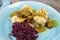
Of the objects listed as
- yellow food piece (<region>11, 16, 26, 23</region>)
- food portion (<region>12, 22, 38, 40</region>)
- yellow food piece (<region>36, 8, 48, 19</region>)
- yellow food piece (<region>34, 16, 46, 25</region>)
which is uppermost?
yellow food piece (<region>36, 8, 48, 19</region>)

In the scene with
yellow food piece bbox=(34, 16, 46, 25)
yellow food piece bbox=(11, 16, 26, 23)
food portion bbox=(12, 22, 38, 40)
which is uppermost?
yellow food piece bbox=(11, 16, 26, 23)

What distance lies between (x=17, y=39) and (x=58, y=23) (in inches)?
8.8

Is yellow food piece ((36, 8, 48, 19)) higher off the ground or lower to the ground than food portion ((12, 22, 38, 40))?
higher

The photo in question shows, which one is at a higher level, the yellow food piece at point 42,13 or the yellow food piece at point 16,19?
the yellow food piece at point 42,13

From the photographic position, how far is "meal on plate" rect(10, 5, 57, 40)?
0.69m

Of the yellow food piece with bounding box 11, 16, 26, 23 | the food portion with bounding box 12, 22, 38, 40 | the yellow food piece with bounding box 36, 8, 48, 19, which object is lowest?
the food portion with bounding box 12, 22, 38, 40

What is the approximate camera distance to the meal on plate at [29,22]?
0.69 meters

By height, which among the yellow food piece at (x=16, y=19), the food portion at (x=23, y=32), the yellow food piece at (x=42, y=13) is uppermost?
the yellow food piece at (x=42, y=13)

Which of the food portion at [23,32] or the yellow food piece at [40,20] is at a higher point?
the yellow food piece at [40,20]

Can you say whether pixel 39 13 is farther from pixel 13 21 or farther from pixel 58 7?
pixel 58 7

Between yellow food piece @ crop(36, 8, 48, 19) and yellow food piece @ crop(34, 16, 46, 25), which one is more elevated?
yellow food piece @ crop(36, 8, 48, 19)

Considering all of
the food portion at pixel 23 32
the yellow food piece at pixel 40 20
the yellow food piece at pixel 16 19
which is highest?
the yellow food piece at pixel 16 19

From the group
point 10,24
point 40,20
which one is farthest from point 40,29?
point 10,24

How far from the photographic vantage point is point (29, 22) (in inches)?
30.0
